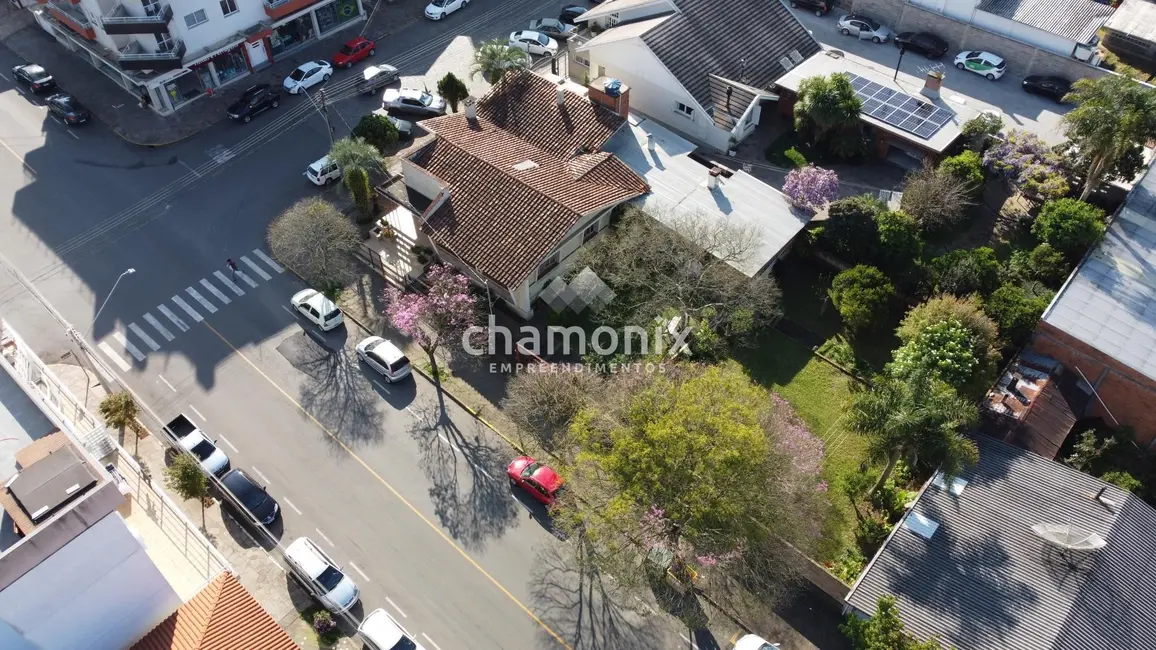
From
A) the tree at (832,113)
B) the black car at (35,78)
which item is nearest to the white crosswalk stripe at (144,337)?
the black car at (35,78)

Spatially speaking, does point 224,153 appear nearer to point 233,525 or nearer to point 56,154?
point 56,154

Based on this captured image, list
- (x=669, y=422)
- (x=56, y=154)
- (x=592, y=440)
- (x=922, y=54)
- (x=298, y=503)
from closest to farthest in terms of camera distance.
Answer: (x=669, y=422), (x=592, y=440), (x=298, y=503), (x=56, y=154), (x=922, y=54)

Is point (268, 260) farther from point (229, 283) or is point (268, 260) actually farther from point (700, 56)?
point (700, 56)

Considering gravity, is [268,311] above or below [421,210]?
below

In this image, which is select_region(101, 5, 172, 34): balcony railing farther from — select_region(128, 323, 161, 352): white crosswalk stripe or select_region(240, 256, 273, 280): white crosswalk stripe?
select_region(128, 323, 161, 352): white crosswalk stripe

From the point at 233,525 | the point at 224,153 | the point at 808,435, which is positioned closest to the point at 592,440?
the point at 808,435
